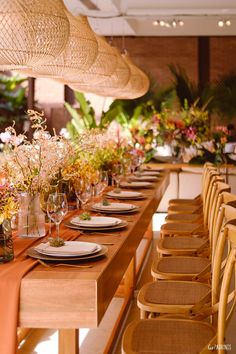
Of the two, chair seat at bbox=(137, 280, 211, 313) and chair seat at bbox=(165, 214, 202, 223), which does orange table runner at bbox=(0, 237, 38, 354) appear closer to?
chair seat at bbox=(137, 280, 211, 313)

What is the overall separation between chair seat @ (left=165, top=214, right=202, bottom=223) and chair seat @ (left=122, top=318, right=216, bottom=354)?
273 centimetres

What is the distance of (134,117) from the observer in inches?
449

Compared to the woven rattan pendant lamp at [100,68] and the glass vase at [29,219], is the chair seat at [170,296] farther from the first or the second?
the woven rattan pendant lamp at [100,68]

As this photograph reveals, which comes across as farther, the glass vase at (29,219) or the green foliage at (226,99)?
the green foliage at (226,99)

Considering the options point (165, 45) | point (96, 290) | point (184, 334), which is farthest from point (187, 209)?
point (165, 45)

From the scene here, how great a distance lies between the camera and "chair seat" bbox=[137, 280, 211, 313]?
2834 mm

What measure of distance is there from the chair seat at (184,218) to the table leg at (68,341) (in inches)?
116

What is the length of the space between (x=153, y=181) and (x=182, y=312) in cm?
305

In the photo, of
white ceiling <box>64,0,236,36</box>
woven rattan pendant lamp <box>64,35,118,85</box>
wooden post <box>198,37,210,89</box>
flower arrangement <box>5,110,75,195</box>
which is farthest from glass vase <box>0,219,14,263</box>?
wooden post <box>198,37,210,89</box>

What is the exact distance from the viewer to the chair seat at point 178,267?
3.43m

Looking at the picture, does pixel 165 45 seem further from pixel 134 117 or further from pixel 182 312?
pixel 182 312

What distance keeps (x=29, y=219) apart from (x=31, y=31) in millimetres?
850

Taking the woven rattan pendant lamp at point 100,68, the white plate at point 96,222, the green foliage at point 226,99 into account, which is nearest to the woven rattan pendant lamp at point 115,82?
the woven rattan pendant lamp at point 100,68

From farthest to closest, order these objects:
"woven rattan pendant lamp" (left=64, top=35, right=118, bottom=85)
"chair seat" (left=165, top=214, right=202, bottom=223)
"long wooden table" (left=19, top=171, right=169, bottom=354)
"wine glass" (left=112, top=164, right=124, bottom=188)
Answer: "chair seat" (left=165, top=214, right=202, bottom=223) < "wine glass" (left=112, top=164, right=124, bottom=188) < "woven rattan pendant lamp" (left=64, top=35, right=118, bottom=85) < "long wooden table" (left=19, top=171, right=169, bottom=354)
